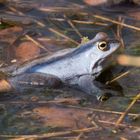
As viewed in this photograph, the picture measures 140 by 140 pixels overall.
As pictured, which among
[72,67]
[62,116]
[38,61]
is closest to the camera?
[62,116]

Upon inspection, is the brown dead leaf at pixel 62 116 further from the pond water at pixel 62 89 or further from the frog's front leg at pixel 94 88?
the frog's front leg at pixel 94 88

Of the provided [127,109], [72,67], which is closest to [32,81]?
[72,67]

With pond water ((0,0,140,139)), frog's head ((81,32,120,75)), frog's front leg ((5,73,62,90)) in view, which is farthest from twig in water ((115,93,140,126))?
frog's front leg ((5,73,62,90))

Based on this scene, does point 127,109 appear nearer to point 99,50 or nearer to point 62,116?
point 62,116

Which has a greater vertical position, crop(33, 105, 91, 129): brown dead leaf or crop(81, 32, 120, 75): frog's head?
crop(81, 32, 120, 75): frog's head

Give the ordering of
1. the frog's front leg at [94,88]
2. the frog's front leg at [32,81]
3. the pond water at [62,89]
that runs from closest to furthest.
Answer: the pond water at [62,89] → the frog's front leg at [94,88] → the frog's front leg at [32,81]

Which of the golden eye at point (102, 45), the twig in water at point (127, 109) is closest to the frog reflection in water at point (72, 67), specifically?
the golden eye at point (102, 45)

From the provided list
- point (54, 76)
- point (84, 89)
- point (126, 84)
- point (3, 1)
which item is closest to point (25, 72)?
point (54, 76)

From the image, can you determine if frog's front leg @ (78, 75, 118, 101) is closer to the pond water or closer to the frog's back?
the pond water
